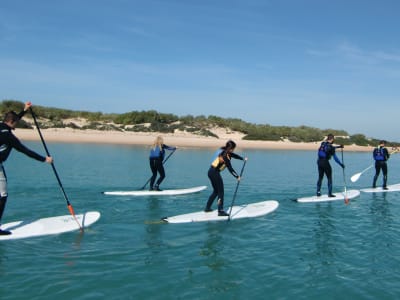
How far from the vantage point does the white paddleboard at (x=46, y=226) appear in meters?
7.19

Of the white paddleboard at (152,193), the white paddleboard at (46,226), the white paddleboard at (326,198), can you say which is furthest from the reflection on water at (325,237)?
the white paddleboard at (46,226)

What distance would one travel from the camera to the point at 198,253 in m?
6.65

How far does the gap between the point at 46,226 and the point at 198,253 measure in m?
3.25

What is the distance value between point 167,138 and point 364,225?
93.4 feet

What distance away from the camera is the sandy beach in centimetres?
3180

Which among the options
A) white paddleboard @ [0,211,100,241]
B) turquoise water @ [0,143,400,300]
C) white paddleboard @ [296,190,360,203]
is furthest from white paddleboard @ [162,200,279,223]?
white paddleboard @ [0,211,100,241]

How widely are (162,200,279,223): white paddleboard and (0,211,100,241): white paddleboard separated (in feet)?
5.79

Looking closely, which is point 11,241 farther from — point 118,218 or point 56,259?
point 118,218

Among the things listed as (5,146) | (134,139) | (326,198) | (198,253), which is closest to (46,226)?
(5,146)

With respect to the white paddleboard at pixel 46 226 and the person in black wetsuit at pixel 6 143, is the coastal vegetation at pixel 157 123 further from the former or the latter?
the person in black wetsuit at pixel 6 143

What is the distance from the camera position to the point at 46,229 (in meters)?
7.48

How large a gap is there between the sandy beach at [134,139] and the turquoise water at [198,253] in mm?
20856

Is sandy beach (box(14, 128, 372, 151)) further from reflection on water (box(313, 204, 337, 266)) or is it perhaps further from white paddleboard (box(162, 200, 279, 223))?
reflection on water (box(313, 204, 337, 266))

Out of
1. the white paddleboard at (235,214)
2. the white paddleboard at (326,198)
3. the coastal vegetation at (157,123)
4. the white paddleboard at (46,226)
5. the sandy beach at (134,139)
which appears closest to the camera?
the white paddleboard at (46,226)
